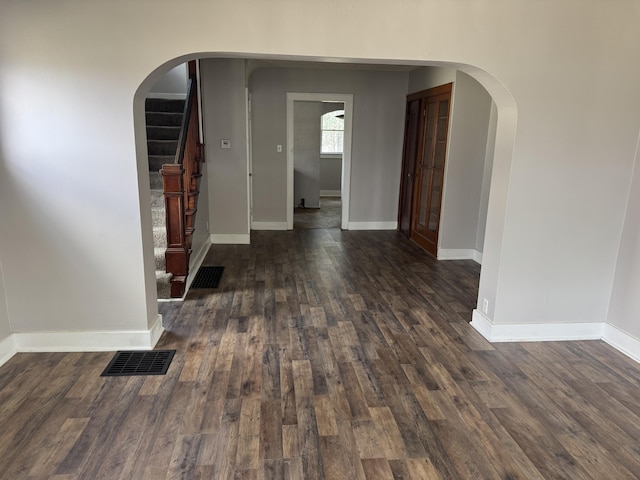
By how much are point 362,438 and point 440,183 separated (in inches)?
155

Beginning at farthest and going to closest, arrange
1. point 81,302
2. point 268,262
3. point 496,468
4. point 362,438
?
1. point 268,262
2. point 81,302
3. point 362,438
4. point 496,468

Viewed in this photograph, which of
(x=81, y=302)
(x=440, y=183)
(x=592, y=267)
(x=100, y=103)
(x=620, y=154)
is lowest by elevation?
(x=81, y=302)

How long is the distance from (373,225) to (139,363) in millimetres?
4851

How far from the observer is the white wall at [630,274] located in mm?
3057

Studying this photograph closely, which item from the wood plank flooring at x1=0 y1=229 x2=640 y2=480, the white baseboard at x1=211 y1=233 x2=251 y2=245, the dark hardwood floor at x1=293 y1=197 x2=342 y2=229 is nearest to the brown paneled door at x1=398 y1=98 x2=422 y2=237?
the dark hardwood floor at x1=293 y1=197 x2=342 y2=229

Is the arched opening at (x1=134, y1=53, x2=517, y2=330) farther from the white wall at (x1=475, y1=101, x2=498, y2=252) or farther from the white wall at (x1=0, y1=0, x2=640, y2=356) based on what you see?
the white wall at (x1=475, y1=101, x2=498, y2=252)

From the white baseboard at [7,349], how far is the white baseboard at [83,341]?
0.03m

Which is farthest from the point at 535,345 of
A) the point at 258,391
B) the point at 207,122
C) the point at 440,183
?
the point at 207,122

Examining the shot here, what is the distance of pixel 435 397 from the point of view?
100 inches

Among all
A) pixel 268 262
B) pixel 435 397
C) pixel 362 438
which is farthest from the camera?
pixel 268 262

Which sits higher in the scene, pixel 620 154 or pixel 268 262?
pixel 620 154

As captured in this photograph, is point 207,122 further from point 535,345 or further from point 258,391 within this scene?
point 535,345

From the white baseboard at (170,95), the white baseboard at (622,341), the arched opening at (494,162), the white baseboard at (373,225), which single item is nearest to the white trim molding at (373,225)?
the white baseboard at (373,225)

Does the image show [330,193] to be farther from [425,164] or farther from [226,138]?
[226,138]
